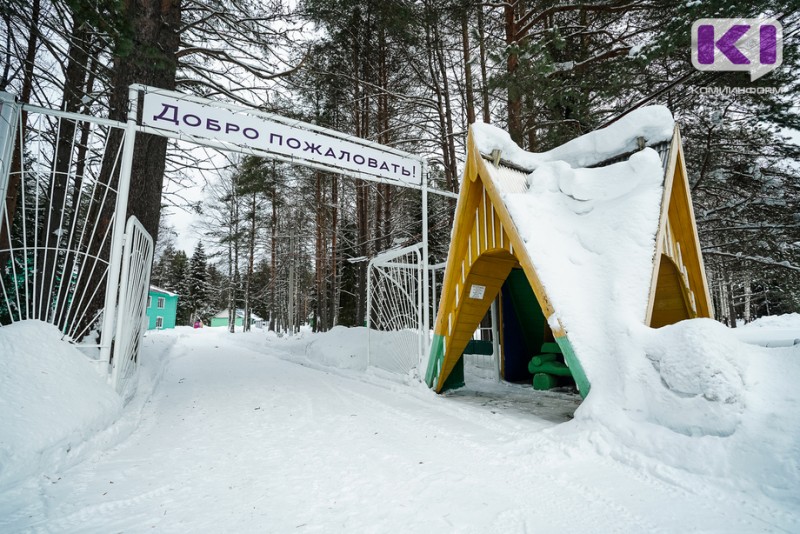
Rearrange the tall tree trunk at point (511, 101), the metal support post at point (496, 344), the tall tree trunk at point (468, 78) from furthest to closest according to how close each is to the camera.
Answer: the tall tree trunk at point (468, 78), the tall tree trunk at point (511, 101), the metal support post at point (496, 344)

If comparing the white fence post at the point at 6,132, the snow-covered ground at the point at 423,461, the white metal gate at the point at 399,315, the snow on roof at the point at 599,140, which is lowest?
the snow-covered ground at the point at 423,461

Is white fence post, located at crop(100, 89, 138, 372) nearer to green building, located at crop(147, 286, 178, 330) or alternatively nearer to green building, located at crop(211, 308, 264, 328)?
green building, located at crop(147, 286, 178, 330)

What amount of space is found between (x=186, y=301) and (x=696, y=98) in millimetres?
43564

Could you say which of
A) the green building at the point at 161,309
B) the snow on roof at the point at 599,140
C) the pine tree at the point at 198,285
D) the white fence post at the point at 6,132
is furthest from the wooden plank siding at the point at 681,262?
the pine tree at the point at 198,285

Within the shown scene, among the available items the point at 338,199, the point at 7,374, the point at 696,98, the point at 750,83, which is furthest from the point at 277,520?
the point at 338,199

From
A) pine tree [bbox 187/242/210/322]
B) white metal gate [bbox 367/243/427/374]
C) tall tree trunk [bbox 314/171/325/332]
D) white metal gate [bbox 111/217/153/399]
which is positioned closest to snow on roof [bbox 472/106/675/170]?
white metal gate [bbox 367/243/427/374]

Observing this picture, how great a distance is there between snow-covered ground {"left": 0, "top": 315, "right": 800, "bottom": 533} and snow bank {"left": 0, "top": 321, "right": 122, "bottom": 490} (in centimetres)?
1

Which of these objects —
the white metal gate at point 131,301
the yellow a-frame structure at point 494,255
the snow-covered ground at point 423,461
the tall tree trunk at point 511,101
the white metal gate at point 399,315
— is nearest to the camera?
the snow-covered ground at point 423,461

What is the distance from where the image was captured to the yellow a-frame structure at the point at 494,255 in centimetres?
428

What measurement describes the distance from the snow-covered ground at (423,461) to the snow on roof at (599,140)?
8.28ft

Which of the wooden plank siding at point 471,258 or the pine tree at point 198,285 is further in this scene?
the pine tree at point 198,285

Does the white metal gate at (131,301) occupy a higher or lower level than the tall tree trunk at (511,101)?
lower

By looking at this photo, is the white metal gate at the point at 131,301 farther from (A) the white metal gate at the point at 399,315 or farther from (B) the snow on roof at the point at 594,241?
(B) the snow on roof at the point at 594,241

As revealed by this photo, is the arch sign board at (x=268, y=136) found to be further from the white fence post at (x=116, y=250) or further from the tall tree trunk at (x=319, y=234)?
the tall tree trunk at (x=319, y=234)
